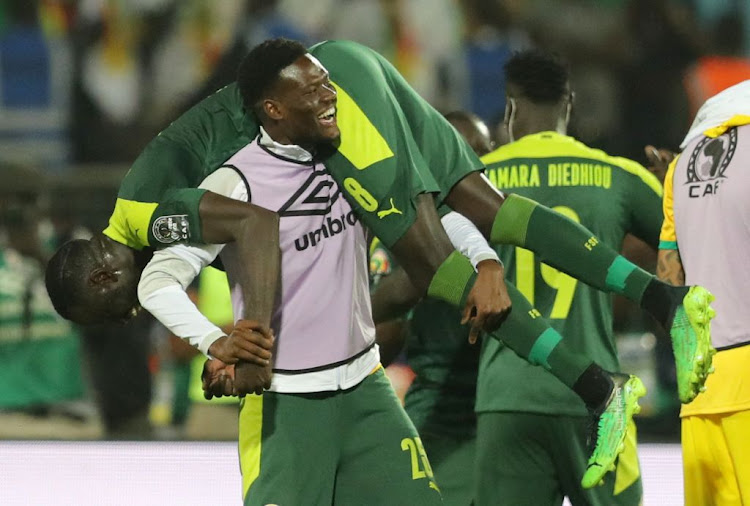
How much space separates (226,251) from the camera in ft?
10.6

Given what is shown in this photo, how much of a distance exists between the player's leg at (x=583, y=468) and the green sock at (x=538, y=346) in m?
0.58

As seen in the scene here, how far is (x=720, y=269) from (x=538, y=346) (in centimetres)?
52

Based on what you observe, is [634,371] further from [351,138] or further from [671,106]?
[351,138]

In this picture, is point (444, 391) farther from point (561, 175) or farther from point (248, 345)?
point (248, 345)

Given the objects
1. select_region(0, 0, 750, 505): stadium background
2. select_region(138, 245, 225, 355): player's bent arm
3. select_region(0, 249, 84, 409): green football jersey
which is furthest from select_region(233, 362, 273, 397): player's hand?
select_region(0, 249, 84, 409): green football jersey

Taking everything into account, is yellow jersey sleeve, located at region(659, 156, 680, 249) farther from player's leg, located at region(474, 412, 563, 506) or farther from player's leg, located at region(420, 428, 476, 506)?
player's leg, located at region(420, 428, 476, 506)

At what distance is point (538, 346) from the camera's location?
3264 mm

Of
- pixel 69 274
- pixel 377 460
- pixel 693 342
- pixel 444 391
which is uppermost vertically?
pixel 69 274

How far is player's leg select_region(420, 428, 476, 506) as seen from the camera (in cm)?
429

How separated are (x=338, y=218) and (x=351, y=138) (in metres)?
0.23

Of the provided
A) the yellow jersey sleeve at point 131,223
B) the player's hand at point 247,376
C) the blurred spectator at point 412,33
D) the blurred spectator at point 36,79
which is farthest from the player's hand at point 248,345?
the blurred spectator at point 36,79

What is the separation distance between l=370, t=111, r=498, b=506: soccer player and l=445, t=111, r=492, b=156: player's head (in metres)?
0.53

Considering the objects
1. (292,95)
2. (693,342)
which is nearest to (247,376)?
(292,95)

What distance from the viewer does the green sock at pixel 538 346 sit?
326 centimetres
